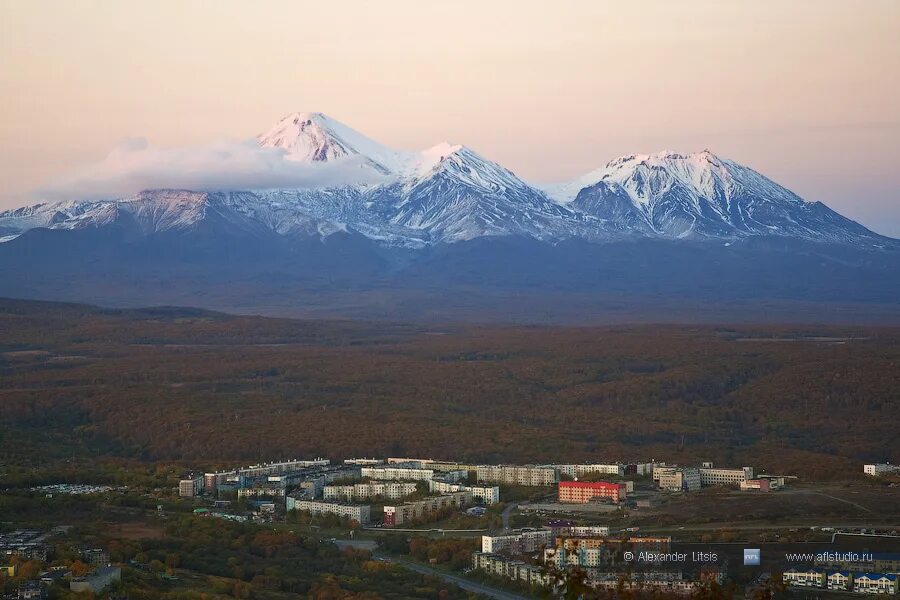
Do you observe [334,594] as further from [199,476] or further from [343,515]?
[199,476]

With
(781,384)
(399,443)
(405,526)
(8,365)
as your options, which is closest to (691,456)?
(399,443)

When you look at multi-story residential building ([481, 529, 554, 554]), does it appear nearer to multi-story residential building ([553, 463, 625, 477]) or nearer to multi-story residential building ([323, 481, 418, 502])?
multi-story residential building ([323, 481, 418, 502])

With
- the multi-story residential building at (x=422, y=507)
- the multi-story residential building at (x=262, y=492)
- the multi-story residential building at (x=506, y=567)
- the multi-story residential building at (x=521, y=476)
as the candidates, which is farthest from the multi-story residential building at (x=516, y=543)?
the multi-story residential building at (x=521, y=476)

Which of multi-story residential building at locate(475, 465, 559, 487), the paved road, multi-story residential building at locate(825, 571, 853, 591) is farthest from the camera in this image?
multi-story residential building at locate(475, 465, 559, 487)

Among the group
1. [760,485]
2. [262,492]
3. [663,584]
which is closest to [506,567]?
[663,584]

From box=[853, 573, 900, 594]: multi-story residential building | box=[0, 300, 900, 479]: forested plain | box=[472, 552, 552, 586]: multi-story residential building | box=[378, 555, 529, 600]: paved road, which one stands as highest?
box=[0, 300, 900, 479]: forested plain

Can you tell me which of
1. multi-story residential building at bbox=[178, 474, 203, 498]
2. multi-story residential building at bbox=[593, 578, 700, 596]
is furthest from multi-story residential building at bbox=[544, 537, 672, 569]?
multi-story residential building at bbox=[178, 474, 203, 498]
